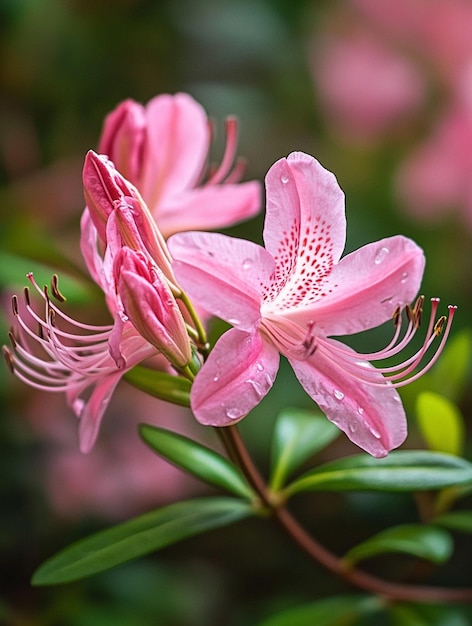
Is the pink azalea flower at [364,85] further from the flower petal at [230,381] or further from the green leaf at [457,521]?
the flower petal at [230,381]

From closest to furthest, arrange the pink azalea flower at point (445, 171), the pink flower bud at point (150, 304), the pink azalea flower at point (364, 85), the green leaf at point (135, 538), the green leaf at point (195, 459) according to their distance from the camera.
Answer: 1. the pink flower bud at point (150, 304)
2. the green leaf at point (135, 538)
3. the green leaf at point (195, 459)
4. the pink azalea flower at point (445, 171)
5. the pink azalea flower at point (364, 85)

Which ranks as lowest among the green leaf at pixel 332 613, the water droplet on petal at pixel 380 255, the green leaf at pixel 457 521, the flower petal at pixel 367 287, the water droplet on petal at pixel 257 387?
the green leaf at pixel 332 613

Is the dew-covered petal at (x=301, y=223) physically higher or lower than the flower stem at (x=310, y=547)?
higher

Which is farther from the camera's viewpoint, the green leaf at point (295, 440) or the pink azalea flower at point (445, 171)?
the pink azalea flower at point (445, 171)

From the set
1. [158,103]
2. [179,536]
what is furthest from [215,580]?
[158,103]

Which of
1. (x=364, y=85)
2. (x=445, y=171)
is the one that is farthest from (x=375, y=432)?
(x=364, y=85)

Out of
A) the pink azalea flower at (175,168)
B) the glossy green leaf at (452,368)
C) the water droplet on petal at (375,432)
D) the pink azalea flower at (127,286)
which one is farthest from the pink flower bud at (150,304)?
the glossy green leaf at (452,368)
